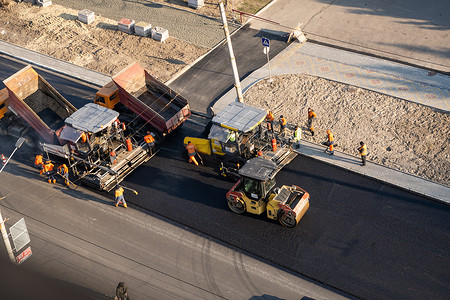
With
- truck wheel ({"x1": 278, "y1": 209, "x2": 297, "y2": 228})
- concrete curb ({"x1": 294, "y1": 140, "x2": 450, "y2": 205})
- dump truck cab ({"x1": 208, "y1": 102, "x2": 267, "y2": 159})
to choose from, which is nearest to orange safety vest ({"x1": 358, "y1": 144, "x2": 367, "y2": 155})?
concrete curb ({"x1": 294, "y1": 140, "x2": 450, "y2": 205})

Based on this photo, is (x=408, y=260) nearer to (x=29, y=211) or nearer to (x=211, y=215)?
(x=211, y=215)

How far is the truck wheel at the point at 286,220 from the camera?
2352cm

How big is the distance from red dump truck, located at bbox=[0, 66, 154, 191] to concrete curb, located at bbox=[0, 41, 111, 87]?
479 cm

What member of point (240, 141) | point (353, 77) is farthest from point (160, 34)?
point (240, 141)

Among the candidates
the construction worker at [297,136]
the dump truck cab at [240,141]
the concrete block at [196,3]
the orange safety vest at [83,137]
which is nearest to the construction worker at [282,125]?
the construction worker at [297,136]

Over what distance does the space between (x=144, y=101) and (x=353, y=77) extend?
11962mm

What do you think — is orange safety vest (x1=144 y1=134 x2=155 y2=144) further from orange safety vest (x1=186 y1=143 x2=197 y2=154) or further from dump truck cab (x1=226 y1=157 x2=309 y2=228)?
dump truck cab (x1=226 y1=157 x2=309 y2=228)

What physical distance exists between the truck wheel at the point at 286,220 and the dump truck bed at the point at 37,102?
39.2ft

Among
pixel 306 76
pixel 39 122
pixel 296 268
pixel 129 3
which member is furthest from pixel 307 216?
pixel 129 3

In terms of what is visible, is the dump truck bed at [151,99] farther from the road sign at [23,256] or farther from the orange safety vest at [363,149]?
the road sign at [23,256]

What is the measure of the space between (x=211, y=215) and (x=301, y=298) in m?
5.74

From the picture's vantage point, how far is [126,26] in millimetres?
37875

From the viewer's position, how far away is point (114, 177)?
26.6 m

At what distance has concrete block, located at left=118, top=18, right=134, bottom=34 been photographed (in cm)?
3784
